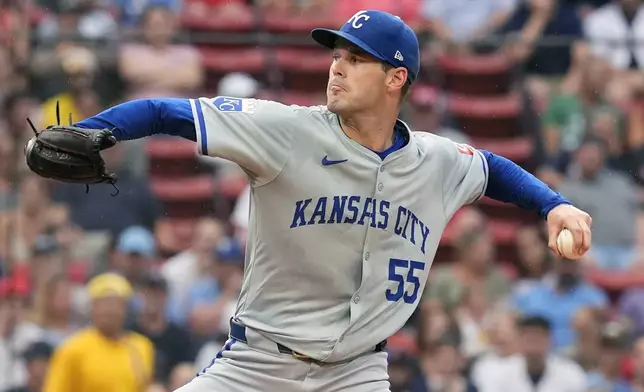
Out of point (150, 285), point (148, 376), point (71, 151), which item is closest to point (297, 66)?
point (150, 285)

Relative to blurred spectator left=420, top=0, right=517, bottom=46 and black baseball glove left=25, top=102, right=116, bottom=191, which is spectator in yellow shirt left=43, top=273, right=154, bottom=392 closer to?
blurred spectator left=420, top=0, right=517, bottom=46

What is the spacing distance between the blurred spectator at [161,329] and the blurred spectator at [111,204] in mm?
563

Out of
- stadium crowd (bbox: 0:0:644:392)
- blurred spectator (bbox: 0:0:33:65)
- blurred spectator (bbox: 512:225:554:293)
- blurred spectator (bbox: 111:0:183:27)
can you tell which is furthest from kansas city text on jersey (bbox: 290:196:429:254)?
blurred spectator (bbox: 111:0:183:27)

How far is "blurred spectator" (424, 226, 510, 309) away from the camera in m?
9.49

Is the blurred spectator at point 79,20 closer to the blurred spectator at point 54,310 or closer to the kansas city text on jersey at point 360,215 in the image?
the blurred spectator at point 54,310

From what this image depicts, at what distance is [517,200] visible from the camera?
5230mm

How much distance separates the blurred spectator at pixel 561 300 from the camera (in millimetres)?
9383

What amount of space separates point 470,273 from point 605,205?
3.89 ft

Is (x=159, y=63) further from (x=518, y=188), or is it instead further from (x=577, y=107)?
(x=518, y=188)

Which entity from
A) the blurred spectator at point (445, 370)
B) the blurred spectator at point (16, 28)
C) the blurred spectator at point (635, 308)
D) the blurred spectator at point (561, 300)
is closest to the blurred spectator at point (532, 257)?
the blurred spectator at point (561, 300)

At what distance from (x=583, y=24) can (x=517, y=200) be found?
6.76 m

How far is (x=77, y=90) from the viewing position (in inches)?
391

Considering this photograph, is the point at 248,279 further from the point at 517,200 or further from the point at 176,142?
the point at 176,142

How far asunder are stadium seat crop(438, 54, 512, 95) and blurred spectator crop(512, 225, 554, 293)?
5.23 feet
